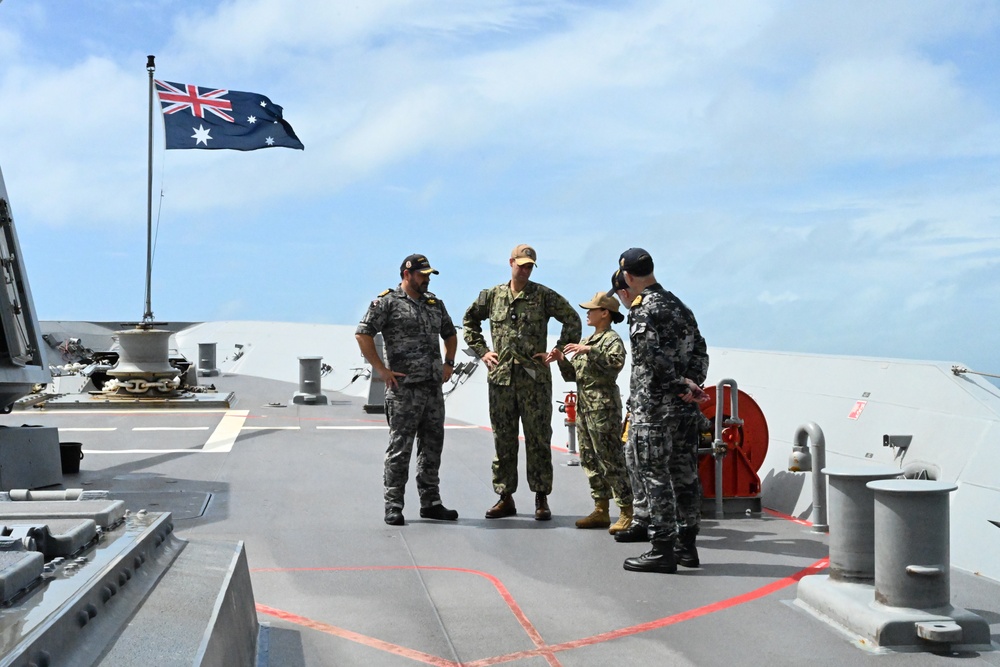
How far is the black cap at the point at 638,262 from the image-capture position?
A: 18.1ft

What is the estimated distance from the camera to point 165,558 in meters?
3.53

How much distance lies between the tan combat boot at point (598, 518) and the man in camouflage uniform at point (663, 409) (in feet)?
3.56

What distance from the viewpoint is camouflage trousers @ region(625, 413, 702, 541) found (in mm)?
5430

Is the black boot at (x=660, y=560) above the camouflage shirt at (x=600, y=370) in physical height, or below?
below

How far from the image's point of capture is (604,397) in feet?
21.5

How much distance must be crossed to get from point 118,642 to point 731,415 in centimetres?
516

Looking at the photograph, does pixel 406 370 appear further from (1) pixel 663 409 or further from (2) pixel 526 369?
(1) pixel 663 409

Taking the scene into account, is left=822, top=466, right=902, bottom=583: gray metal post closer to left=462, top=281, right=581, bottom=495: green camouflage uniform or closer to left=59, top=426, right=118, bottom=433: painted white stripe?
left=462, top=281, right=581, bottom=495: green camouflage uniform

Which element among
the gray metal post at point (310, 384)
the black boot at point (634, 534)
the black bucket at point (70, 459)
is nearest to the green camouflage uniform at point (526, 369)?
the black boot at point (634, 534)

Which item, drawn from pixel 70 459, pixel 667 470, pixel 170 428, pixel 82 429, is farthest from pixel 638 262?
pixel 82 429

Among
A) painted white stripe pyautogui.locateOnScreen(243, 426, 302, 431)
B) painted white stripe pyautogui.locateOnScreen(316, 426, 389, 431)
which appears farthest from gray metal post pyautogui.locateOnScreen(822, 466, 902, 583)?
painted white stripe pyautogui.locateOnScreen(243, 426, 302, 431)

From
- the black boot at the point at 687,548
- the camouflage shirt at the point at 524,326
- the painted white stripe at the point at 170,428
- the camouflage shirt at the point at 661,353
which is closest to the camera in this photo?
the camouflage shirt at the point at 661,353

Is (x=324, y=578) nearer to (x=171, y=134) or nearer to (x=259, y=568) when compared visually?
(x=259, y=568)

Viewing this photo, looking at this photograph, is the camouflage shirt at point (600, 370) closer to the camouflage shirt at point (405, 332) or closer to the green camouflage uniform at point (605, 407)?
the green camouflage uniform at point (605, 407)
